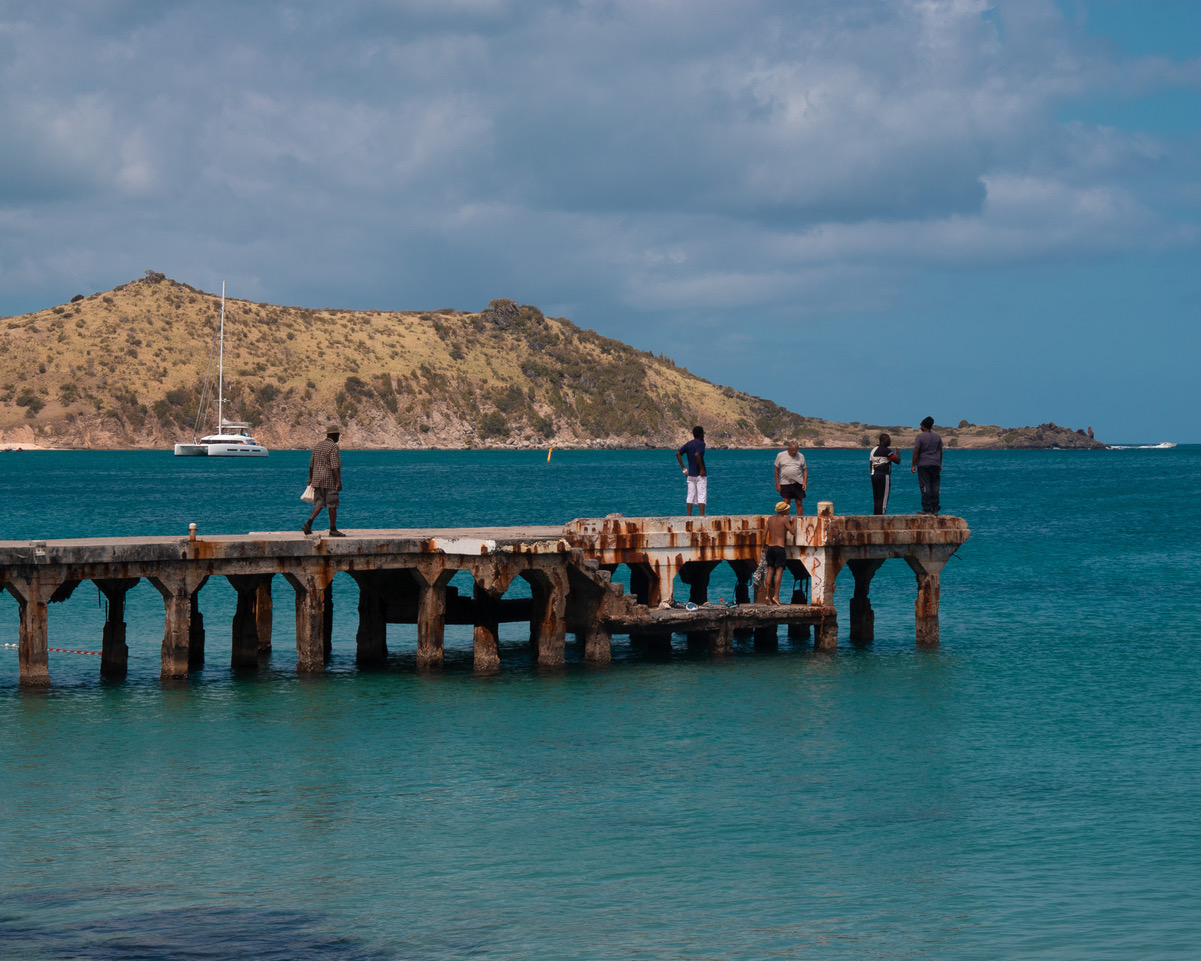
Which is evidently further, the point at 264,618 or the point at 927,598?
the point at 927,598

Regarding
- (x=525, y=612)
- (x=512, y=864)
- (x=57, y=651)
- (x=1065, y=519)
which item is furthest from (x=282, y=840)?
(x=1065, y=519)

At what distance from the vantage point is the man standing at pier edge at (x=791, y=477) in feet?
87.7

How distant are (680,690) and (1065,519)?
54.2 metres

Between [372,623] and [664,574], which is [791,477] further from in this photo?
[372,623]

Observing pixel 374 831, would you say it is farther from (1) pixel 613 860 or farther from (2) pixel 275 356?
(2) pixel 275 356

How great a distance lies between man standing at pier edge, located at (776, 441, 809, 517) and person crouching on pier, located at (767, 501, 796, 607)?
50cm

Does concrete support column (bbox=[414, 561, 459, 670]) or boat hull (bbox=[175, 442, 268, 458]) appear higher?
boat hull (bbox=[175, 442, 268, 458])

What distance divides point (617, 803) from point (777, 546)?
9.46 metres

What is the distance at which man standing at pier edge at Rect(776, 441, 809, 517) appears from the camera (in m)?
26.7

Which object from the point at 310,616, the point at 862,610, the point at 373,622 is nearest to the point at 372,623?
the point at 373,622

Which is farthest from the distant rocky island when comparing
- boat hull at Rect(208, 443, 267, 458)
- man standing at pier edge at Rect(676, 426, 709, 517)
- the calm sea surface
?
man standing at pier edge at Rect(676, 426, 709, 517)

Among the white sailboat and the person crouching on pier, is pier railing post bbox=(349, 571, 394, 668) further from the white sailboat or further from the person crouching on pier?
the white sailboat

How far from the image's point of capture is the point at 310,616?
24.2 meters

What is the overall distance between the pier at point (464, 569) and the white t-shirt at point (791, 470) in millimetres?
658
